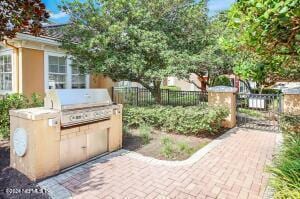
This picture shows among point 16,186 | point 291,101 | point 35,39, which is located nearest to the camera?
point 16,186

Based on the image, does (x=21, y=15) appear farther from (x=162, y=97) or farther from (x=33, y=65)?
(x=162, y=97)

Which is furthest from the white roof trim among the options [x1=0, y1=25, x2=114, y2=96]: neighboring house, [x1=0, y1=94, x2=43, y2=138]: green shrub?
[x1=0, y1=94, x2=43, y2=138]: green shrub

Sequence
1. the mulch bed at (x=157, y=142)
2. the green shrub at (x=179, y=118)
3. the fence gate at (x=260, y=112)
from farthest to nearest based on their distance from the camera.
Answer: the fence gate at (x=260, y=112) < the green shrub at (x=179, y=118) < the mulch bed at (x=157, y=142)

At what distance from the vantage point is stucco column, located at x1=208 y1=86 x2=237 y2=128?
8562 millimetres

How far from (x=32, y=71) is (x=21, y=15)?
6044mm

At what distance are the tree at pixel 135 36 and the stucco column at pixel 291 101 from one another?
3911mm

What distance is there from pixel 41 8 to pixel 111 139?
3406 mm

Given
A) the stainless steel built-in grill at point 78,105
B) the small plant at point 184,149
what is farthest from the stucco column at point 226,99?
the stainless steel built-in grill at point 78,105

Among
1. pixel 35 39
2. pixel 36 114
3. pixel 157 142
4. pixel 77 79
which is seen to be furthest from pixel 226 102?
pixel 35 39

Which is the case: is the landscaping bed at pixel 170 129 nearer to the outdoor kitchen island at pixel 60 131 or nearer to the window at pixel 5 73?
the outdoor kitchen island at pixel 60 131

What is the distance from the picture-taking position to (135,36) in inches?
324

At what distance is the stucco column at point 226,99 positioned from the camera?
8.56 m

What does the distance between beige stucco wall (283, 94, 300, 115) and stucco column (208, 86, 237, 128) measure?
2.01 meters

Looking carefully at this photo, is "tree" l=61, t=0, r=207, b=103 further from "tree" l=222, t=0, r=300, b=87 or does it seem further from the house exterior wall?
"tree" l=222, t=0, r=300, b=87
